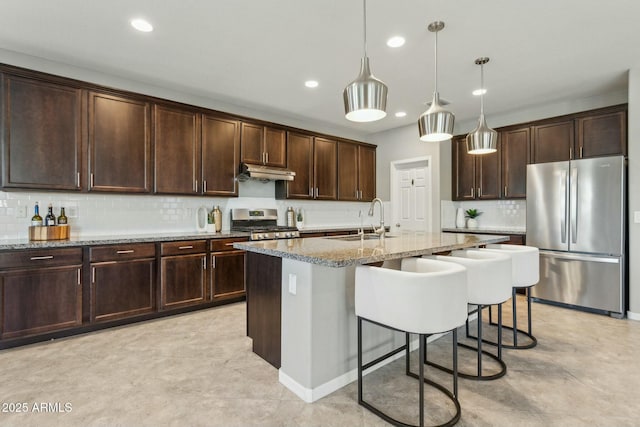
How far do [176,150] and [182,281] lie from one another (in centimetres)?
155

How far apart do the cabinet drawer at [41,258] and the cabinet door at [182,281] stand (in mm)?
787

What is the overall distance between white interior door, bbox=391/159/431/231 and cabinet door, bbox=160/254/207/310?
3665mm

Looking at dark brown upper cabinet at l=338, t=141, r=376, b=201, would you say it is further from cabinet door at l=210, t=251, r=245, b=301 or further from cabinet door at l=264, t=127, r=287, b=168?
cabinet door at l=210, t=251, r=245, b=301

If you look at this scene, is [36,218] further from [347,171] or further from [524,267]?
[524,267]

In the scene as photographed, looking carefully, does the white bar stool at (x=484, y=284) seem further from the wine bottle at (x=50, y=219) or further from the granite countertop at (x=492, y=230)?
the wine bottle at (x=50, y=219)

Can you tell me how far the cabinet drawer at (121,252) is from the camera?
3.17m

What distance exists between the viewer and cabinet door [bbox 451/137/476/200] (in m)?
5.32

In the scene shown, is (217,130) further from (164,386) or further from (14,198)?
(164,386)

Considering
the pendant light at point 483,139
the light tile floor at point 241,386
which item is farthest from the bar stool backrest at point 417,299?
the pendant light at point 483,139

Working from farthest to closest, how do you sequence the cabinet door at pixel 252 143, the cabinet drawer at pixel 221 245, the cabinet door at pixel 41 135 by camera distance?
1. the cabinet door at pixel 252 143
2. the cabinet drawer at pixel 221 245
3. the cabinet door at pixel 41 135

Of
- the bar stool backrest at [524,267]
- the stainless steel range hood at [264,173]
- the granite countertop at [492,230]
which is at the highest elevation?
the stainless steel range hood at [264,173]

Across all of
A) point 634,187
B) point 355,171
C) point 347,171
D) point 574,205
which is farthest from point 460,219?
point 634,187

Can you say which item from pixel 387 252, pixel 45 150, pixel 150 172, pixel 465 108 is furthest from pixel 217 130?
pixel 465 108

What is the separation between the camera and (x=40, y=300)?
289 cm
